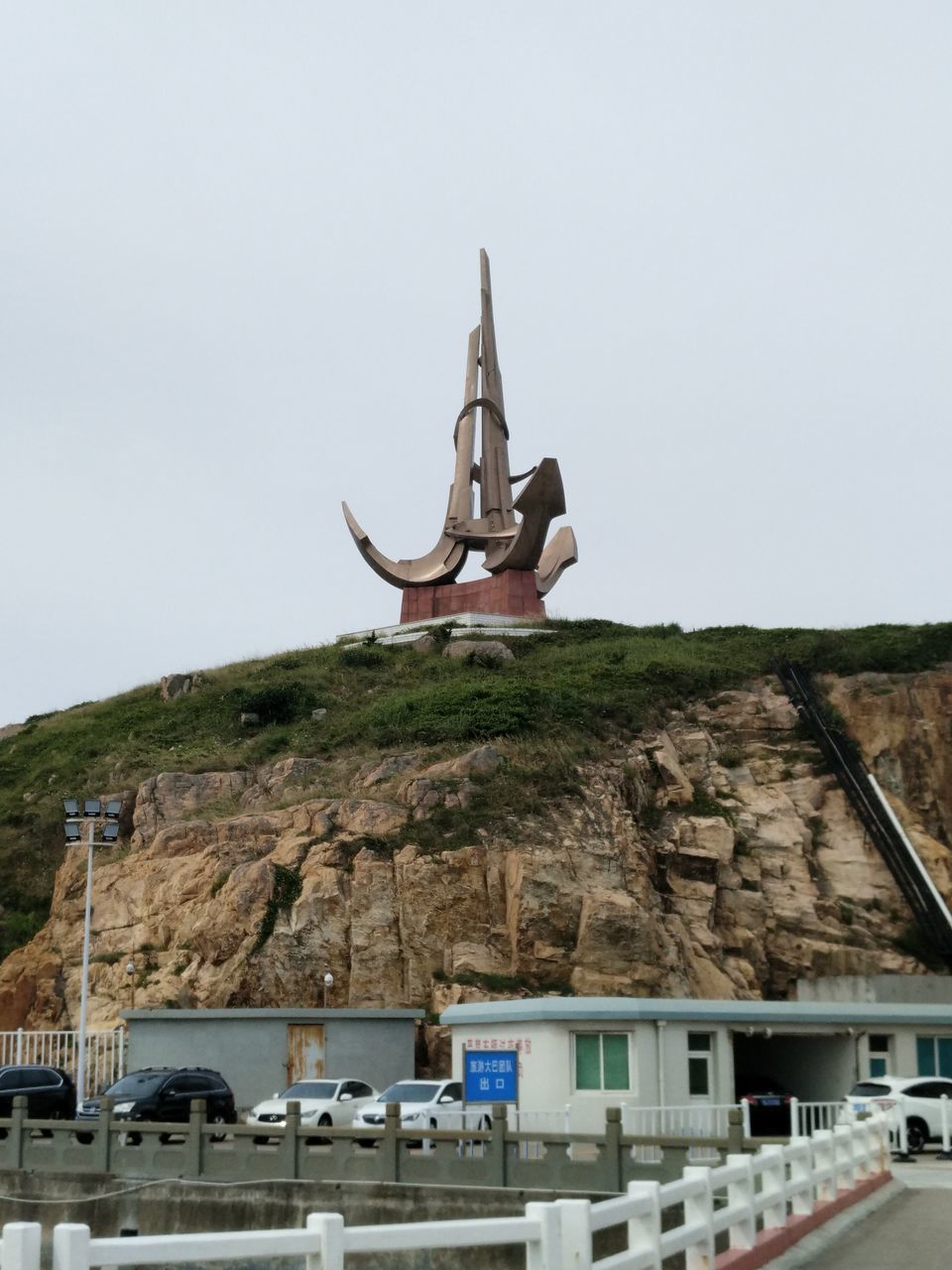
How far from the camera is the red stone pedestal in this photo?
6456 cm

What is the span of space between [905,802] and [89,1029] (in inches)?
1039

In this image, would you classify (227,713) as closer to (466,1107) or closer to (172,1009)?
(172,1009)

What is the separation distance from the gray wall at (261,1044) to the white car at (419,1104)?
211 inches

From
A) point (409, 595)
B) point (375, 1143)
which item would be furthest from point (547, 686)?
point (375, 1143)

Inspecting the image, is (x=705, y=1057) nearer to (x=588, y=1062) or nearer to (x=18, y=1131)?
(x=588, y=1062)

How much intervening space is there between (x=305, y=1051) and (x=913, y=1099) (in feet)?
42.2

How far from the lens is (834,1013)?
99.6ft

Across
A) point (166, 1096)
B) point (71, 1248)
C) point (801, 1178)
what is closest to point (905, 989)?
point (166, 1096)

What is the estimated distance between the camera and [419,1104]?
27.0 metres

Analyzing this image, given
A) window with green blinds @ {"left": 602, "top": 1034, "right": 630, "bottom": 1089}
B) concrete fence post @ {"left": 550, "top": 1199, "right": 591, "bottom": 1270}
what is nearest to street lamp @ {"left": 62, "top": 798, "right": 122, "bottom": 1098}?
window with green blinds @ {"left": 602, "top": 1034, "right": 630, "bottom": 1089}

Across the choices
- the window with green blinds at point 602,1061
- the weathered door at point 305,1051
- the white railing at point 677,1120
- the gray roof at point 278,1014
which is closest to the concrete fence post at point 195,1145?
Answer: the white railing at point 677,1120

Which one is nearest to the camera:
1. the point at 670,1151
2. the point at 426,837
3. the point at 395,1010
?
the point at 670,1151

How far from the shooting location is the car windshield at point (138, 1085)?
95.2ft

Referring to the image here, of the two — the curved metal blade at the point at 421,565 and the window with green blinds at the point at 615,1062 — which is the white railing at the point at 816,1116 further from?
the curved metal blade at the point at 421,565
